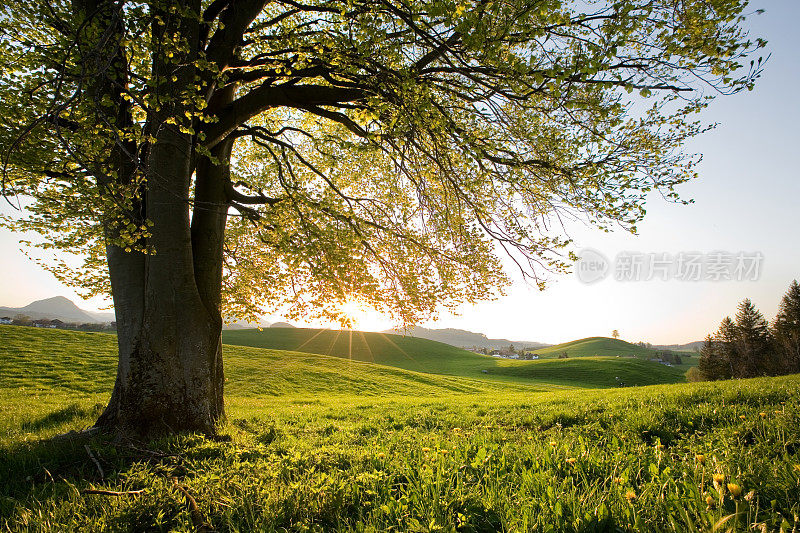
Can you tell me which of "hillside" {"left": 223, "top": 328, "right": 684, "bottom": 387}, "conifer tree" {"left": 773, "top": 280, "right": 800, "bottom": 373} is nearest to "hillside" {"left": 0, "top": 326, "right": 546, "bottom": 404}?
"hillside" {"left": 223, "top": 328, "right": 684, "bottom": 387}

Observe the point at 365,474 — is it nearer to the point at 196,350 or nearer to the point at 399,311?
the point at 196,350

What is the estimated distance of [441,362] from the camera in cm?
6056

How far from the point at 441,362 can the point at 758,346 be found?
44.7 metres

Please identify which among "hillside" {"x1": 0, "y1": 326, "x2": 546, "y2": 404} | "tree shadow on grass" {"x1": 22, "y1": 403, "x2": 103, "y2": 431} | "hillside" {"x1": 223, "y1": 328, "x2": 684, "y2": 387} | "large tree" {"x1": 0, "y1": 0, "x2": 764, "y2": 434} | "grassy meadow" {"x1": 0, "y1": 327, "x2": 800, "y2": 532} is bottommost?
"hillside" {"x1": 223, "y1": 328, "x2": 684, "y2": 387}

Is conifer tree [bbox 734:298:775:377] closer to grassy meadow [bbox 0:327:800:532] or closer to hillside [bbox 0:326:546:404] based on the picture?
hillside [bbox 0:326:546:404]

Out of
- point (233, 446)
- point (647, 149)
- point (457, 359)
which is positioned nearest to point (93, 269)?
point (233, 446)

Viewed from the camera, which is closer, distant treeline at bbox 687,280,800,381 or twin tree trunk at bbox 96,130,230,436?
twin tree trunk at bbox 96,130,230,436

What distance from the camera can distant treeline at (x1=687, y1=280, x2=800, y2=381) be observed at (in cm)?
5091

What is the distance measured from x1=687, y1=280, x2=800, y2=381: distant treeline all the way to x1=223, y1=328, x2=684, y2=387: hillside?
6.17m

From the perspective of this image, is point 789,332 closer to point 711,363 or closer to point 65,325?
point 711,363

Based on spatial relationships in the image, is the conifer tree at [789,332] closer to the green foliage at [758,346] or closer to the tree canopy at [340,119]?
the green foliage at [758,346]

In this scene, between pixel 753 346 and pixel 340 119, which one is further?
pixel 753 346

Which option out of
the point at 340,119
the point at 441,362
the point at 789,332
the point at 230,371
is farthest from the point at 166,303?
the point at 789,332

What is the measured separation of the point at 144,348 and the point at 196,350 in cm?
86
